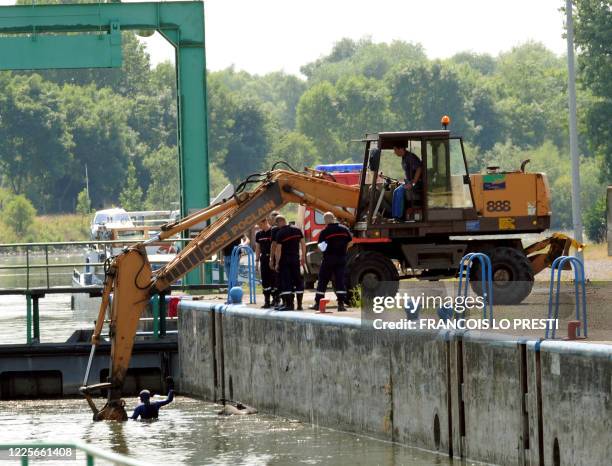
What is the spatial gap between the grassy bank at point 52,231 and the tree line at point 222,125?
2.35m

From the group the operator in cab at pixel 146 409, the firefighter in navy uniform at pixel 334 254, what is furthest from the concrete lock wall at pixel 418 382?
the operator in cab at pixel 146 409

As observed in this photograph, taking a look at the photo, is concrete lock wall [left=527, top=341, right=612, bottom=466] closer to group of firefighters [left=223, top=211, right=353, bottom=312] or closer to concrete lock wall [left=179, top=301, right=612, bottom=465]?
concrete lock wall [left=179, top=301, right=612, bottom=465]

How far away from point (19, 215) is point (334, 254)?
348 ft

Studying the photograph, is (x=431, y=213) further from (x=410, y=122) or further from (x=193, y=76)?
(x=410, y=122)

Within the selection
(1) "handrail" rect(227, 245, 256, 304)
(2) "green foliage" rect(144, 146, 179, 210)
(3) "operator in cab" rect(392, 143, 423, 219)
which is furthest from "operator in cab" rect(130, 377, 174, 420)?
(2) "green foliage" rect(144, 146, 179, 210)

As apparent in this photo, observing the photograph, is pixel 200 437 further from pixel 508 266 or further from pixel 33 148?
pixel 33 148

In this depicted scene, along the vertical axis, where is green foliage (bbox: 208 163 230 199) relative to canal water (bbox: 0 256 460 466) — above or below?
above

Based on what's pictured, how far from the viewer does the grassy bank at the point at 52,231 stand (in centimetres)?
12850

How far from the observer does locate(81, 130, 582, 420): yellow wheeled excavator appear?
2739 cm

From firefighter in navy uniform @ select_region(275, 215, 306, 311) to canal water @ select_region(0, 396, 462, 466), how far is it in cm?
186

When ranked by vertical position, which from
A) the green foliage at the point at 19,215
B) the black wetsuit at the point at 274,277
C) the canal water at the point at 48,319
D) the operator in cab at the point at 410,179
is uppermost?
the green foliage at the point at 19,215

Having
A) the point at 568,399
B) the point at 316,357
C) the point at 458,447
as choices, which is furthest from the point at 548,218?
the point at 568,399

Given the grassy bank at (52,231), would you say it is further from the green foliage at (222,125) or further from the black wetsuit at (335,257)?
the black wetsuit at (335,257)

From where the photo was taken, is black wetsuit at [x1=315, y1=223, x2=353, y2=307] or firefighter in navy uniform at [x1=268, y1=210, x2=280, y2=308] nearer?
black wetsuit at [x1=315, y1=223, x2=353, y2=307]
